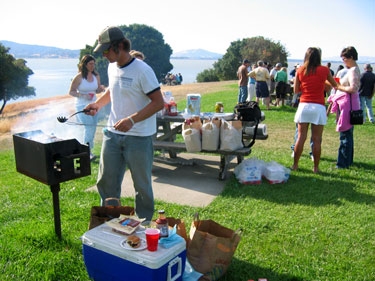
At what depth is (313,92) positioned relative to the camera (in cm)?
530

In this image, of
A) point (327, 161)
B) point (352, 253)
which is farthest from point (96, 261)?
point (327, 161)

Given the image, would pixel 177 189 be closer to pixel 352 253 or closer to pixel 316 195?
pixel 316 195

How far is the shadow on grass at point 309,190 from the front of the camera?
4.57 m

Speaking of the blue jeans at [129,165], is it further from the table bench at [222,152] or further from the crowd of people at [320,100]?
the crowd of people at [320,100]

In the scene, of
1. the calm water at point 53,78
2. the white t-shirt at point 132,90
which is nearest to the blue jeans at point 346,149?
the white t-shirt at point 132,90

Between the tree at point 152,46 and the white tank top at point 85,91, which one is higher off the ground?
the tree at point 152,46

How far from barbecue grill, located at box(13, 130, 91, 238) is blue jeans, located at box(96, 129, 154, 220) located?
20 cm

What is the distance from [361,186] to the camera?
5.06 metres

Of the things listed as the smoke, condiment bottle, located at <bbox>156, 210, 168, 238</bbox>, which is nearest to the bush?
the smoke

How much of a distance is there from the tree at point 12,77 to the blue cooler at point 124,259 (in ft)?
81.8

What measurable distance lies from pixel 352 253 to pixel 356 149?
4.64m

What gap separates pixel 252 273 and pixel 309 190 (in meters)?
2.25

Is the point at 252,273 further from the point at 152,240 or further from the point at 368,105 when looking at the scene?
the point at 368,105

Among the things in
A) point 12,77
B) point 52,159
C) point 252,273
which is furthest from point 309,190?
point 12,77
